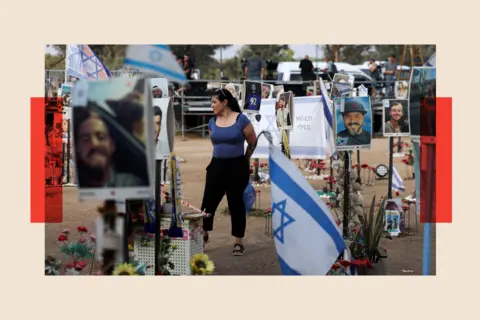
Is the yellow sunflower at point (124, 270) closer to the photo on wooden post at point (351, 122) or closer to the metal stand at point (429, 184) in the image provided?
the metal stand at point (429, 184)

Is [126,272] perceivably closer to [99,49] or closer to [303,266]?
[303,266]

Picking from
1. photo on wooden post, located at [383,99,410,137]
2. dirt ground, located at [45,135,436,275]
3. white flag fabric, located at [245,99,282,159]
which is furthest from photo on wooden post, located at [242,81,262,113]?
white flag fabric, located at [245,99,282,159]

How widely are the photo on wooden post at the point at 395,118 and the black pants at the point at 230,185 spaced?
2.93m

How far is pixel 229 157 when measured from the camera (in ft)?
25.1

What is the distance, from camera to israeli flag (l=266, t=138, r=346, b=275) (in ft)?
19.0

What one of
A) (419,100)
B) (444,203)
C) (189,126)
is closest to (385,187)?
(444,203)

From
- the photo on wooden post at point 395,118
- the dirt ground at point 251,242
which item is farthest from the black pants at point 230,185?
the photo on wooden post at point 395,118

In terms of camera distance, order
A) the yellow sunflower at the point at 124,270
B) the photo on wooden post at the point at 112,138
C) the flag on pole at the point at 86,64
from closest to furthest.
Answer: the photo on wooden post at the point at 112,138
the yellow sunflower at the point at 124,270
the flag on pole at the point at 86,64

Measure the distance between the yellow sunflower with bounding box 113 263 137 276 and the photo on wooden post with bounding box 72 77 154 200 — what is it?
2.32 ft

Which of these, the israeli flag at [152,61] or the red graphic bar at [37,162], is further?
the red graphic bar at [37,162]

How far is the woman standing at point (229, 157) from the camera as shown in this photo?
7641 millimetres

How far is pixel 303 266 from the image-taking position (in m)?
5.80

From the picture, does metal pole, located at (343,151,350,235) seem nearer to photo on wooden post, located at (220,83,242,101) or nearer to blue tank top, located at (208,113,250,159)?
blue tank top, located at (208,113,250,159)

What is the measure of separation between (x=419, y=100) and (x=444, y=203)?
4.51 feet
